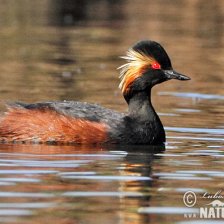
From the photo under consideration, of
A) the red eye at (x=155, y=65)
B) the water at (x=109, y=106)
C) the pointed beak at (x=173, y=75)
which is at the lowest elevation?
the water at (x=109, y=106)

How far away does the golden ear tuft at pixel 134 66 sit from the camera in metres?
14.3

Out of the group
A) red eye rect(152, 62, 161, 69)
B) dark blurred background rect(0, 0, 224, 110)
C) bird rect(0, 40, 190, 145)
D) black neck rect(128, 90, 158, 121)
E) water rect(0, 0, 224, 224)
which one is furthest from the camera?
dark blurred background rect(0, 0, 224, 110)

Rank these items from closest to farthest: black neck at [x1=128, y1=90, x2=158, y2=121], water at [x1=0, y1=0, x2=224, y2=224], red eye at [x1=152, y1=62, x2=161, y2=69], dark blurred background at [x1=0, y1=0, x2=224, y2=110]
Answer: water at [x1=0, y1=0, x2=224, y2=224]
black neck at [x1=128, y1=90, x2=158, y2=121]
red eye at [x1=152, y1=62, x2=161, y2=69]
dark blurred background at [x1=0, y1=0, x2=224, y2=110]

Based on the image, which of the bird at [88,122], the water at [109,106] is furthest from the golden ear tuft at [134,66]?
the water at [109,106]

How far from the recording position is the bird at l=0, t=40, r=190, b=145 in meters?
13.5

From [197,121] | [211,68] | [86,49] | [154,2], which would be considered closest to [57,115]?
[197,121]

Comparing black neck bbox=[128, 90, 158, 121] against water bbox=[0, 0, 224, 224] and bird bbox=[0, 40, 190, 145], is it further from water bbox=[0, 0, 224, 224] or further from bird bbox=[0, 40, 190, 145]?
water bbox=[0, 0, 224, 224]

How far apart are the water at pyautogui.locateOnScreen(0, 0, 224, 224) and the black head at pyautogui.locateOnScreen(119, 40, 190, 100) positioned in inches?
36.2

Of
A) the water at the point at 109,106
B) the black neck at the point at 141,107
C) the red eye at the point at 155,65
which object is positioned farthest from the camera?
the red eye at the point at 155,65

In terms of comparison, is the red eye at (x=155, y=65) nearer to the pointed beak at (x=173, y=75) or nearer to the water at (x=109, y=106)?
the pointed beak at (x=173, y=75)

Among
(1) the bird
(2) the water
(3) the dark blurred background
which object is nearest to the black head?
(1) the bird

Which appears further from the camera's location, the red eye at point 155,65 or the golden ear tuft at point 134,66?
the red eye at point 155,65

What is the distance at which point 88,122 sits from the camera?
13.5 meters

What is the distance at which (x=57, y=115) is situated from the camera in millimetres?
13539
